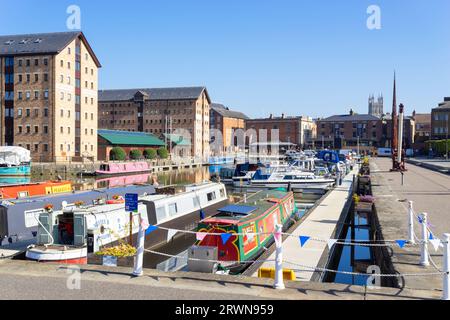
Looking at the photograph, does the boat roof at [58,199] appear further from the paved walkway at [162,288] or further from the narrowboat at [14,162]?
the narrowboat at [14,162]

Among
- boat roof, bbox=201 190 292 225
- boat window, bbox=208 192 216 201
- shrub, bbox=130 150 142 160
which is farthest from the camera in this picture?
shrub, bbox=130 150 142 160

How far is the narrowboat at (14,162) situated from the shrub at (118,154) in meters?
21.1

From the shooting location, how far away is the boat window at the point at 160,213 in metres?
Result: 24.7

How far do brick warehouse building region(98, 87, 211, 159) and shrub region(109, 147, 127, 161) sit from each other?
33908 mm

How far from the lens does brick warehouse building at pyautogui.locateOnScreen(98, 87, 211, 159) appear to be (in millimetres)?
126369

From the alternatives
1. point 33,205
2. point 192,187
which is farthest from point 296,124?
point 33,205

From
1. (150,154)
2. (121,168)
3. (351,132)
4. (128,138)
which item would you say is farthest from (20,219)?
(351,132)

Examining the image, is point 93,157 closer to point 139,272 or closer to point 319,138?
point 139,272

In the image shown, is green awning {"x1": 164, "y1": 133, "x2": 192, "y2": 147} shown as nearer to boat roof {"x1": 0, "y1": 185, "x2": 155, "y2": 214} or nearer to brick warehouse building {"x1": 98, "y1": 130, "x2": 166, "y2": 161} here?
brick warehouse building {"x1": 98, "y1": 130, "x2": 166, "y2": 161}

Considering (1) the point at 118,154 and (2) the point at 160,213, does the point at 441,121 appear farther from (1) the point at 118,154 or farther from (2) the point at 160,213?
→ (2) the point at 160,213

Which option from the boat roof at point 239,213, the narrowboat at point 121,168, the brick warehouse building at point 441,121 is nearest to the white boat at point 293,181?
the boat roof at point 239,213

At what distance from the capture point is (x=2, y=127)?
7844cm

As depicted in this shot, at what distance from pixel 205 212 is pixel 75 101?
56757 mm

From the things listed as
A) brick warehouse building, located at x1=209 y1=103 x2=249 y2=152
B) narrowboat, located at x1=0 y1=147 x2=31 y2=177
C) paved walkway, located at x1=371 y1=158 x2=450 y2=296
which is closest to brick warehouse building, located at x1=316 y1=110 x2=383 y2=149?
brick warehouse building, located at x1=209 y1=103 x2=249 y2=152
